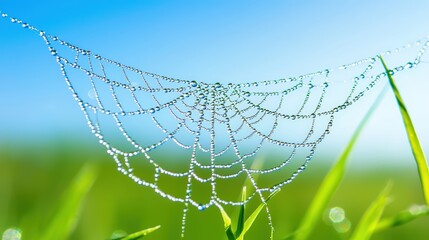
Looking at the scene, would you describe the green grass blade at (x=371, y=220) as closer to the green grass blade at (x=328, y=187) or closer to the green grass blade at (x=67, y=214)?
the green grass blade at (x=328, y=187)

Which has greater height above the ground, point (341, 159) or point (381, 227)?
point (341, 159)

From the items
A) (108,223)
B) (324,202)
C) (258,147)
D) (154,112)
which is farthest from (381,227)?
(108,223)

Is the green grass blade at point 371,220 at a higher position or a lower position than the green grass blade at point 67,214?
lower

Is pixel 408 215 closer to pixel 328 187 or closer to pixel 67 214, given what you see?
pixel 328 187

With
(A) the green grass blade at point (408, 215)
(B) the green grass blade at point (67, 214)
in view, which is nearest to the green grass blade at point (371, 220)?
(A) the green grass blade at point (408, 215)

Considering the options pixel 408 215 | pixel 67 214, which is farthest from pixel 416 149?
pixel 67 214

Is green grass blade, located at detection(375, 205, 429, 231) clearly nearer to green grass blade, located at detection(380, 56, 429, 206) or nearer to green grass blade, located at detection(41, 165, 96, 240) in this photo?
green grass blade, located at detection(380, 56, 429, 206)

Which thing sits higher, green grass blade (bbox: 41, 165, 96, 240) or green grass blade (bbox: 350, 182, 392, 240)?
green grass blade (bbox: 41, 165, 96, 240)

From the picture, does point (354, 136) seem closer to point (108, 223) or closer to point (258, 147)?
point (258, 147)

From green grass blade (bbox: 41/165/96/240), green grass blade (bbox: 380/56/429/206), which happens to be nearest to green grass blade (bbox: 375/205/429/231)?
green grass blade (bbox: 380/56/429/206)
